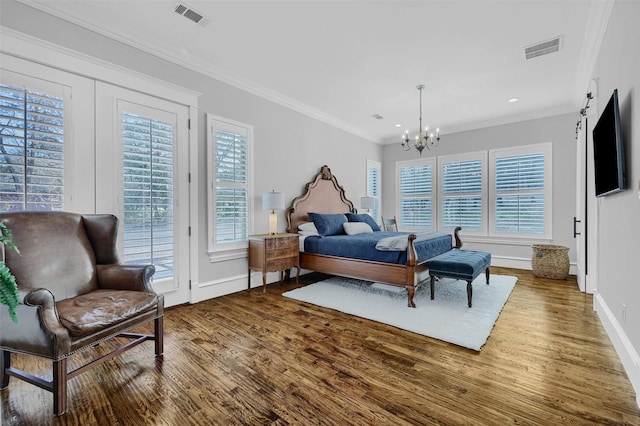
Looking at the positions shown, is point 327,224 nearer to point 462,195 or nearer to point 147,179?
point 147,179

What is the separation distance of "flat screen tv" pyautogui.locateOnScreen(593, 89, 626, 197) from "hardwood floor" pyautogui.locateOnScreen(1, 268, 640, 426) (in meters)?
1.32

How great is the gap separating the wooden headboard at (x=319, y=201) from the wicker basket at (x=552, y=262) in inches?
131

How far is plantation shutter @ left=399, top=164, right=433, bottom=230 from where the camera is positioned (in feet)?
21.9

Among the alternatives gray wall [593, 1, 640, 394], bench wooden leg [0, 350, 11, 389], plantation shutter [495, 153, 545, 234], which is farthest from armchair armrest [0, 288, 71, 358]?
plantation shutter [495, 153, 545, 234]

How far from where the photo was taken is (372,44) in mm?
3180

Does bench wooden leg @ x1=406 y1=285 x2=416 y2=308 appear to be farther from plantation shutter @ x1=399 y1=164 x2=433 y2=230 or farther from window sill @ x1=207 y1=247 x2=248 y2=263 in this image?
plantation shutter @ x1=399 y1=164 x2=433 y2=230

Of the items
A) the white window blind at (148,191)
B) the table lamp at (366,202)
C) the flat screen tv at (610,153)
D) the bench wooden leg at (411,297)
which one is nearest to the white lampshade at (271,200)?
the white window blind at (148,191)

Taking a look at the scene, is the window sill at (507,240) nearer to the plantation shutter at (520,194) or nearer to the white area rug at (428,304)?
the plantation shutter at (520,194)

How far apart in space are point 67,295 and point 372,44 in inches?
145

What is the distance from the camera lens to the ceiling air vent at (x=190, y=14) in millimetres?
2631

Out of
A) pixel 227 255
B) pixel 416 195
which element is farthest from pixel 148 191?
pixel 416 195

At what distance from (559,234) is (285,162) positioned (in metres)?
5.06

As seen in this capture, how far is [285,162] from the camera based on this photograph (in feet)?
15.7

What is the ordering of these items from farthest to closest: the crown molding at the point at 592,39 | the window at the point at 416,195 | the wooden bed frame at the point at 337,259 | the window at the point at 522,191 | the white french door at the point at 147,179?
the window at the point at 416,195 → the window at the point at 522,191 → the wooden bed frame at the point at 337,259 → the white french door at the point at 147,179 → the crown molding at the point at 592,39
